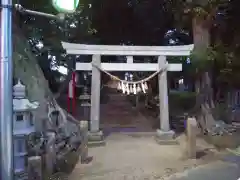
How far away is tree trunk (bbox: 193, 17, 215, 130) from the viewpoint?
38.8 ft

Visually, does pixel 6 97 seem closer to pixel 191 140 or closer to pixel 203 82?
pixel 191 140

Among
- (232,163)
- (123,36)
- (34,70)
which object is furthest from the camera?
(123,36)

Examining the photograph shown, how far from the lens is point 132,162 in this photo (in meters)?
7.73

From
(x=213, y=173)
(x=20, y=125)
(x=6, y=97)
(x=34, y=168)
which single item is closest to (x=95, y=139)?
(x=20, y=125)

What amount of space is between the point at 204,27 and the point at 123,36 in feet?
21.8

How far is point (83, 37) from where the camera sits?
1484 centimetres

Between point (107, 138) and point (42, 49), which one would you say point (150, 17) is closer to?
point (42, 49)

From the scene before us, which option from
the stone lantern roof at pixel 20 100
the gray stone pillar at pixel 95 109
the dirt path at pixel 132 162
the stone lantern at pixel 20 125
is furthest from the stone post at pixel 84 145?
the stone lantern roof at pixel 20 100

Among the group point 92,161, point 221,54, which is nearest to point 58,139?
point 92,161

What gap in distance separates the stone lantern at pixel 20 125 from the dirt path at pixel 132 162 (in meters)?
1.27

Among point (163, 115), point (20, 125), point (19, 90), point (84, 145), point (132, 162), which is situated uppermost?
point (19, 90)

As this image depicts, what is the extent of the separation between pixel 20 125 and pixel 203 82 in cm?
890

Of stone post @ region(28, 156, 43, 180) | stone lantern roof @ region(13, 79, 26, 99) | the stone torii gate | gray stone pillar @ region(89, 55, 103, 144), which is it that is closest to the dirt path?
gray stone pillar @ region(89, 55, 103, 144)

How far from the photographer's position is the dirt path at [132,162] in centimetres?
660
